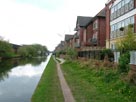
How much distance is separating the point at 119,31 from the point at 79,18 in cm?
3360

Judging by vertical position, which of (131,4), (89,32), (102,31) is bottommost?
(102,31)

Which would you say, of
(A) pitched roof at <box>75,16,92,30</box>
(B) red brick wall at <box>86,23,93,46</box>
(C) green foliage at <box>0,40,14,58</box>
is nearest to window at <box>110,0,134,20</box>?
(B) red brick wall at <box>86,23,93,46</box>

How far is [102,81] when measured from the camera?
15.6 metres

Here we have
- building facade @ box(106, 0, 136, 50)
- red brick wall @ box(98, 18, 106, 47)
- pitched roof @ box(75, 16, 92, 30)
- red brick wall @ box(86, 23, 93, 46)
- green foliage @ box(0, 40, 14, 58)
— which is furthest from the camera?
green foliage @ box(0, 40, 14, 58)

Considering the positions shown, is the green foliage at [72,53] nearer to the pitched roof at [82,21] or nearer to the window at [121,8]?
the window at [121,8]

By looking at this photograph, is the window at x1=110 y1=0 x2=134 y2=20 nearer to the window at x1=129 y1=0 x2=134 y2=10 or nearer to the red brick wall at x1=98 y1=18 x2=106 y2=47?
the window at x1=129 y1=0 x2=134 y2=10

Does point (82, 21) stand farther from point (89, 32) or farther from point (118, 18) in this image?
point (118, 18)

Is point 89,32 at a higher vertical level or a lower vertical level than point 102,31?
higher

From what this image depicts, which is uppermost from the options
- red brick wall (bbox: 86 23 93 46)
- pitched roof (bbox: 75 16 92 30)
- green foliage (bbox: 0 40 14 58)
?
pitched roof (bbox: 75 16 92 30)

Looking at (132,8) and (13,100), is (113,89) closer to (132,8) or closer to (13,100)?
(13,100)

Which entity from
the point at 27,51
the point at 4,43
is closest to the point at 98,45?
the point at 4,43

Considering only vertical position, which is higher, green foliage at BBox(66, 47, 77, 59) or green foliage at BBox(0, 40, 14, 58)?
green foliage at BBox(0, 40, 14, 58)

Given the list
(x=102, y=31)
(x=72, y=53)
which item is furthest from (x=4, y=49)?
(x=102, y=31)

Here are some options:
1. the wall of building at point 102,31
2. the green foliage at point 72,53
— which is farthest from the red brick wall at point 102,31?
the green foliage at point 72,53
